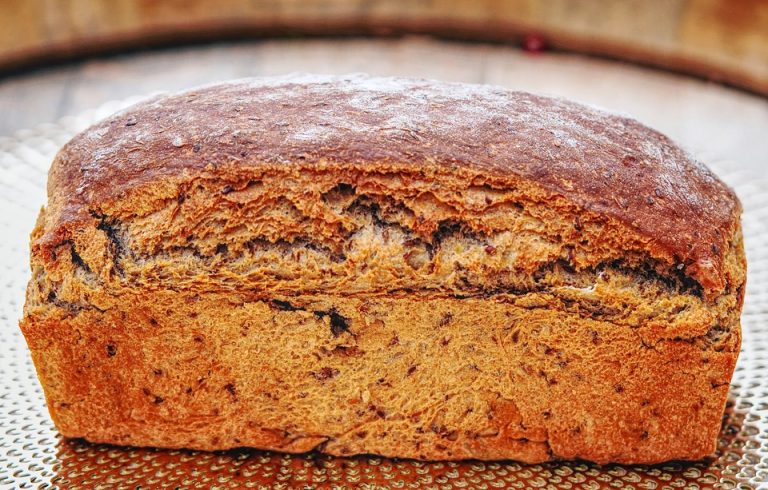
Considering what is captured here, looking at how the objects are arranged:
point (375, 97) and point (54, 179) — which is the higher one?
point (375, 97)

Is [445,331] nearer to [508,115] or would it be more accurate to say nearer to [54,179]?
[508,115]

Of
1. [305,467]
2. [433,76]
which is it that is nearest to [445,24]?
[433,76]

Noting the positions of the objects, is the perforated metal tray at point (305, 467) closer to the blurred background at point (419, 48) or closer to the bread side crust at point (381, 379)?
the bread side crust at point (381, 379)

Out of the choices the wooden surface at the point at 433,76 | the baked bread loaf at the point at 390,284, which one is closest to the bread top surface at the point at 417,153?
the baked bread loaf at the point at 390,284

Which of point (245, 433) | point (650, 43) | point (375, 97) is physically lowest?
point (245, 433)

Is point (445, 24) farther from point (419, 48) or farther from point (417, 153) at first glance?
point (417, 153)

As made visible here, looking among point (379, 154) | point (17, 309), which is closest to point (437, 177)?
point (379, 154)

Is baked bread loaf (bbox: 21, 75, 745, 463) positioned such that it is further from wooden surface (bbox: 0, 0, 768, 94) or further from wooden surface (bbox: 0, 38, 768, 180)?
wooden surface (bbox: 0, 0, 768, 94)

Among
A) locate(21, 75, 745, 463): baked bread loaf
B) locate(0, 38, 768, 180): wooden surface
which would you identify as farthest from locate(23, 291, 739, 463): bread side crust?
locate(0, 38, 768, 180): wooden surface
